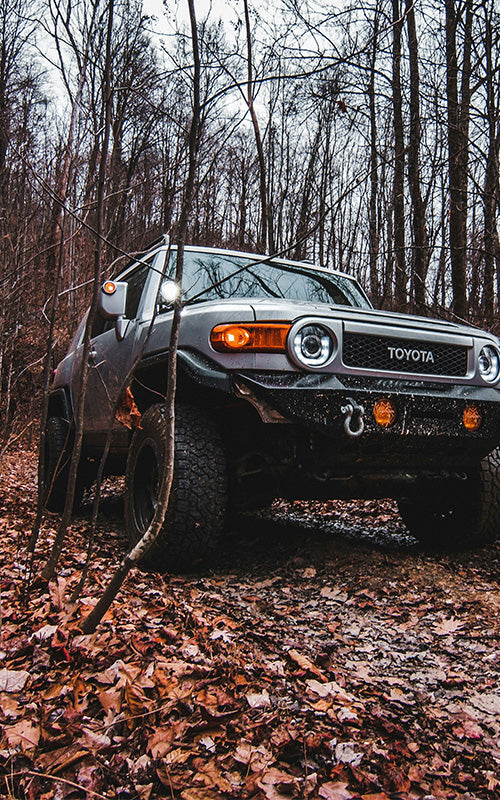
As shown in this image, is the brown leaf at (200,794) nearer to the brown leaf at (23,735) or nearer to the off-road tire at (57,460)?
the brown leaf at (23,735)

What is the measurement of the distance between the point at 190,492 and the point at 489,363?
5.95 ft

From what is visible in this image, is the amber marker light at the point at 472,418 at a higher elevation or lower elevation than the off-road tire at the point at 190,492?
higher

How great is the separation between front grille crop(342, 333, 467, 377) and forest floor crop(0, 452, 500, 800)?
1.13 m

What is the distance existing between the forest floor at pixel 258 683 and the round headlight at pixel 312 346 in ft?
3.83

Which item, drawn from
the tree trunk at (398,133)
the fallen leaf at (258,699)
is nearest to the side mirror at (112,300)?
the fallen leaf at (258,699)

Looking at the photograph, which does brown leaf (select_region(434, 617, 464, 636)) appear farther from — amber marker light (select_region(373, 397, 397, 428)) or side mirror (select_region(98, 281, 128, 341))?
side mirror (select_region(98, 281, 128, 341))

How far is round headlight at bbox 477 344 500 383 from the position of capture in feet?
10.4

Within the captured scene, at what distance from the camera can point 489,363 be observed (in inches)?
127

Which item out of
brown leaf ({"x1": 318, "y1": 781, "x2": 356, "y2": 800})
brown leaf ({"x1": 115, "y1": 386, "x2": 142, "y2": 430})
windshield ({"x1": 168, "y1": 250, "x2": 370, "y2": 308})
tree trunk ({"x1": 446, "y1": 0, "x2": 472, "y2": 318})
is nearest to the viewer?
brown leaf ({"x1": 318, "y1": 781, "x2": 356, "y2": 800})

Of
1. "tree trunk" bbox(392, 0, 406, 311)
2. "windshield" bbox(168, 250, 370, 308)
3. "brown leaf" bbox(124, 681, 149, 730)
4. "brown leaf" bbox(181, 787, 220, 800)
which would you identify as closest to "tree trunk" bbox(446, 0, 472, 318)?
"tree trunk" bbox(392, 0, 406, 311)

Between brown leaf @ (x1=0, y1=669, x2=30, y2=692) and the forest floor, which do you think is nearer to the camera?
the forest floor

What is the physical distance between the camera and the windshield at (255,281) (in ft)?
12.1

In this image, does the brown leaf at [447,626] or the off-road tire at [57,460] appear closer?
the brown leaf at [447,626]

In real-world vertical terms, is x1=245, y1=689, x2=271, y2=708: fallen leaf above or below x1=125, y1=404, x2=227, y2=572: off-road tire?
below
